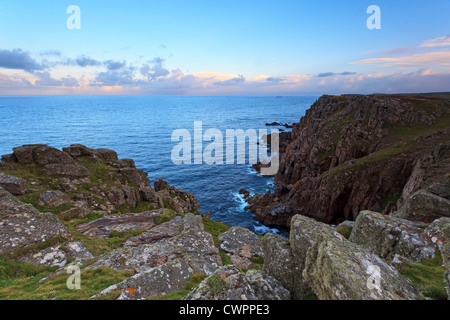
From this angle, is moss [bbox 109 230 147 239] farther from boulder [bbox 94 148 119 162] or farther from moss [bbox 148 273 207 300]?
boulder [bbox 94 148 119 162]

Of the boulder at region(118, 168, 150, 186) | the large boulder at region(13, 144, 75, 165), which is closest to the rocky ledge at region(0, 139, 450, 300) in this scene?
the large boulder at region(13, 144, 75, 165)

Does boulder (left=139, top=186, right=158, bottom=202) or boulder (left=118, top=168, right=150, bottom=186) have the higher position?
boulder (left=118, top=168, right=150, bottom=186)

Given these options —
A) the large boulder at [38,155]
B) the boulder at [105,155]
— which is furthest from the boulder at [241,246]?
the boulder at [105,155]

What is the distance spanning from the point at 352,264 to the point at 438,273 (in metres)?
10.1

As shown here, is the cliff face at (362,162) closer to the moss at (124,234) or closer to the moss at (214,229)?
the moss at (214,229)

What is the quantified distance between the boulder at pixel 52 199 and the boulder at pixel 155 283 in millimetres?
23965

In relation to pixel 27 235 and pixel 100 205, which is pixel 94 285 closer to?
pixel 27 235

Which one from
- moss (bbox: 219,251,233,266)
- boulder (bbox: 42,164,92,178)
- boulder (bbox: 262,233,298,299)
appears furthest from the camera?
boulder (bbox: 42,164,92,178)

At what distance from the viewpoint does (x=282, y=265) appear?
12656 mm

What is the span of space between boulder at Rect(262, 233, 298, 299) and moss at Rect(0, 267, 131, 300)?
9.78m

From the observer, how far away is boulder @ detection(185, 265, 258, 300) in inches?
390

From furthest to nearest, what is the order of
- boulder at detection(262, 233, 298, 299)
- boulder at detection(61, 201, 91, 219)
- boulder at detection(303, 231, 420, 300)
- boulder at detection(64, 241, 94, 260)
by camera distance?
boulder at detection(61, 201, 91, 219), boulder at detection(64, 241, 94, 260), boulder at detection(262, 233, 298, 299), boulder at detection(303, 231, 420, 300)

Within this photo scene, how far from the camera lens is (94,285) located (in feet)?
46.4
